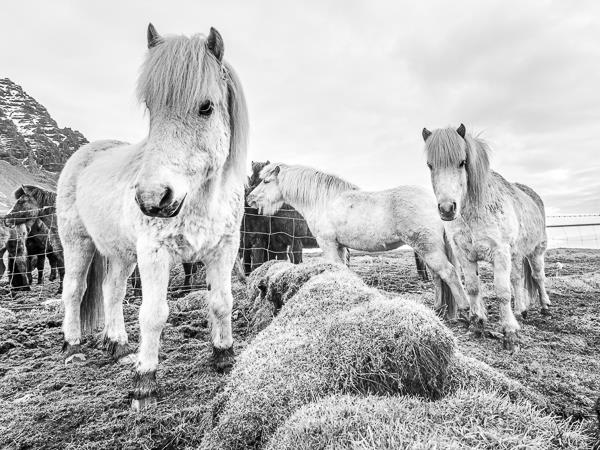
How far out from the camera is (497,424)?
3.18ft

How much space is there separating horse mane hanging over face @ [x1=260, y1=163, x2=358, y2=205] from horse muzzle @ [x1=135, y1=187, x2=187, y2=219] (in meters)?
4.81

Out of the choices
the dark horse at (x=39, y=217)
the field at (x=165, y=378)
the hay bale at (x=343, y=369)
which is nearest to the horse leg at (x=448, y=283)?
the field at (x=165, y=378)

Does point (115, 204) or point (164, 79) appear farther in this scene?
point (115, 204)

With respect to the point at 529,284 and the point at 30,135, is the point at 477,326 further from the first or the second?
the point at 30,135

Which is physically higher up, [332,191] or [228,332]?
[332,191]

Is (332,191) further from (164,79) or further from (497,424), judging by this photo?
(497,424)

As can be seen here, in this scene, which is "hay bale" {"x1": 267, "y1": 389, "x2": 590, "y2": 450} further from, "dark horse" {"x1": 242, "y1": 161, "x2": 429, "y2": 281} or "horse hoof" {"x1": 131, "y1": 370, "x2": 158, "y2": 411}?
"dark horse" {"x1": 242, "y1": 161, "x2": 429, "y2": 281}

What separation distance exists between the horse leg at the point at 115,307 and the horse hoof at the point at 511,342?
390 centimetres

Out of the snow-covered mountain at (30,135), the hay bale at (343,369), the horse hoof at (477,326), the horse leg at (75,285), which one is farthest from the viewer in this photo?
the snow-covered mountain at (30,135)

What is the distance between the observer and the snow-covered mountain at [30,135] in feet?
200

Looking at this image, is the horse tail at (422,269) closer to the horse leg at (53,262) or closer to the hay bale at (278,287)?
the hay bale at (278,287)

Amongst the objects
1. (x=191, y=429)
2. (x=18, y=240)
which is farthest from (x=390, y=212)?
(x=18, y=240)

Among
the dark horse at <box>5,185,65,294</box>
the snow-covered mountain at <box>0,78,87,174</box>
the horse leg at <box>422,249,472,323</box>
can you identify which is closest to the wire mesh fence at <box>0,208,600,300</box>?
the dark horse at <box>5,185,65,294</box>

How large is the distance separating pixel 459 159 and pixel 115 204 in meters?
3.70
